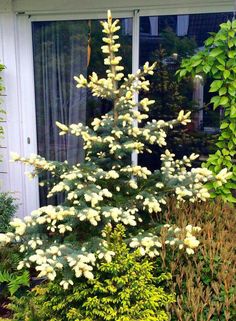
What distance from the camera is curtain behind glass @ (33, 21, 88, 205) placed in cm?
323

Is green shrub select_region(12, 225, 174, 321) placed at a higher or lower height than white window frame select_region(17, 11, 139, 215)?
lower

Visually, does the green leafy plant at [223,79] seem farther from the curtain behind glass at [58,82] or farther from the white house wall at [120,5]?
the curtain behind glass at [58,82]

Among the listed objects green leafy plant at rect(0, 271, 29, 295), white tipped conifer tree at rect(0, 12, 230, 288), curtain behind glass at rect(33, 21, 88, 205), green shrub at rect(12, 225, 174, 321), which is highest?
curtain behind glass at rect(33, 21, 88, 205)

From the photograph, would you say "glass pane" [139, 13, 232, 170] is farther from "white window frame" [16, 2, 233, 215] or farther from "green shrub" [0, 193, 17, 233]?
"green shrub" [0, 193, 17, 233]

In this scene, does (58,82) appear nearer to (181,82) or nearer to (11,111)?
(11,111)

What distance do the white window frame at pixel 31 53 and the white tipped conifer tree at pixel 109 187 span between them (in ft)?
3.15

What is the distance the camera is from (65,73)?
3.30m

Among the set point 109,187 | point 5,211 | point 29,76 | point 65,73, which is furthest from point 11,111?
point 109,187

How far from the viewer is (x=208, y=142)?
3166 mm

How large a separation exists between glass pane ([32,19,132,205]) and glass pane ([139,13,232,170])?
0.79ft

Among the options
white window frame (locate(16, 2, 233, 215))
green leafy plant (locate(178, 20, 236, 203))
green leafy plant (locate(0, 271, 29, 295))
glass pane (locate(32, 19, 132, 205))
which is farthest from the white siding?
green leafy plant (locate(178, 20, 236, 203))

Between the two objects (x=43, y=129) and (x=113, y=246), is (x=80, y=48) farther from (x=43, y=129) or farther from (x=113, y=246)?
(x=113, y=246)

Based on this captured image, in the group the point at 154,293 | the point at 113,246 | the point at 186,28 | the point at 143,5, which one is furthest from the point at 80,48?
the point at 154,293

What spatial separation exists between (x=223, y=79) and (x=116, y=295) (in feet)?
5.80
